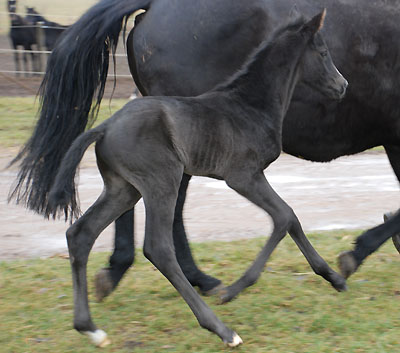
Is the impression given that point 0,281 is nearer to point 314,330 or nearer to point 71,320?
point 71,320

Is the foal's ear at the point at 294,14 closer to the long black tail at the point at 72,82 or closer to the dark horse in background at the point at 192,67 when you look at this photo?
the dark horse in background at the point at 192,67

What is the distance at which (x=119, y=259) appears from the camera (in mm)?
4621

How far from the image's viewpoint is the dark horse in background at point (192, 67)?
456cm

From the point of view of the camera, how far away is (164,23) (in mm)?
4582

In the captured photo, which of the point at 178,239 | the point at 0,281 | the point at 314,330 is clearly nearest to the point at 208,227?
the point at 178,239

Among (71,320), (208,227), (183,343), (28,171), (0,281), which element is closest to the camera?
(183,343)

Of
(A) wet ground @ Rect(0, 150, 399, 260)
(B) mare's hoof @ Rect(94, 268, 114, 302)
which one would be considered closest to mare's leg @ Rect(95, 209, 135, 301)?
(B) mare's hoof @ Rect(94, 268, 114, 302)

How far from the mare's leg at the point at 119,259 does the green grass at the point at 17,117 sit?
4.13 metres


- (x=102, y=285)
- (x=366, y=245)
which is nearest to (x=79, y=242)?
(x=102, y=285)

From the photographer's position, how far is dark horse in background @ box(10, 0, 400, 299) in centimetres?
456

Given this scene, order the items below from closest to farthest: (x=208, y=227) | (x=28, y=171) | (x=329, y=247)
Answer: (x=28, y=171)
(x=329, y=247)
(x=208, y=227)

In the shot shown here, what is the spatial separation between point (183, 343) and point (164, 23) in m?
1.92

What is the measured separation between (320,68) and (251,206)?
2.81 m

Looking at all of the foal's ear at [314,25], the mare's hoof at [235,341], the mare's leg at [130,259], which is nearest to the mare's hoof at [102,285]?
the mare's leg at [130,259]
